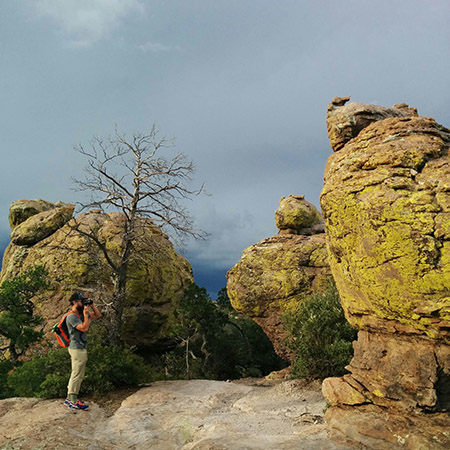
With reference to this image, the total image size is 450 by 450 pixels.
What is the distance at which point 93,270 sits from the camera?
22781 mm

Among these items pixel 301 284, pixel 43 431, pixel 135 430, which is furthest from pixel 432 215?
pixel 301 284

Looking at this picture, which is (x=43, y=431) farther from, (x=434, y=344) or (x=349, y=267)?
(x=434, y=344)

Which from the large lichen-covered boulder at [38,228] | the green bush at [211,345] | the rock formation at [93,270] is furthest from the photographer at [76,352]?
the large lichen-covered boulder at [38,228]

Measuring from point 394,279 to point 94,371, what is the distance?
10.7 meters

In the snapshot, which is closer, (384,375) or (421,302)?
(421,302)

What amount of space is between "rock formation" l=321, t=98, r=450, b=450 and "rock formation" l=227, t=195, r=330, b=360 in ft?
34.8

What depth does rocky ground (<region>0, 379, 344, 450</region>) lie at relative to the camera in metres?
7.30

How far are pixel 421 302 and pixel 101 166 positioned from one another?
14.3m

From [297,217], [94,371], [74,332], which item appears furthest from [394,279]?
[297,217]

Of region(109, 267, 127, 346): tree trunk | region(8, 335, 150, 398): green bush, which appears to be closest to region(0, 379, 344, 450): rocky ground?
region(8, 335, 150, 398): green bush

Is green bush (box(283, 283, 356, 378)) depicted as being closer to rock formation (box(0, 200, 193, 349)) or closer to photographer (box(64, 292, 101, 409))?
photographer (box(64, 292, 101, 409))

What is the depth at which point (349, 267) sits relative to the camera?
24.9ft

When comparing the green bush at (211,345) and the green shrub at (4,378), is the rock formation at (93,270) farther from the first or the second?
the green shrub at (4,378)

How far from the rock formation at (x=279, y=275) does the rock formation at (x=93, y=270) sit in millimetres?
4662
